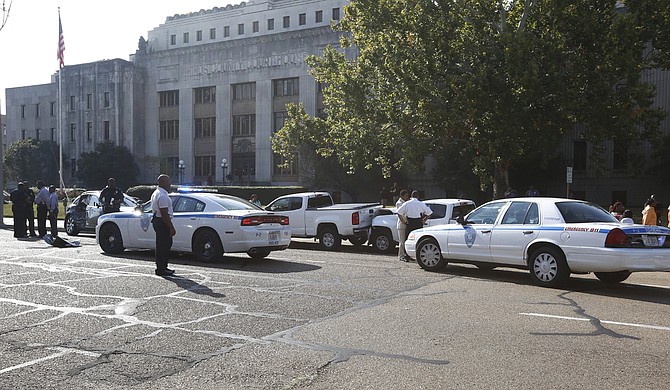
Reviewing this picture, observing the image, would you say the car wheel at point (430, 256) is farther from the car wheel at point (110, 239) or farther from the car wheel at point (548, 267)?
the car wheel at point (110, 239)

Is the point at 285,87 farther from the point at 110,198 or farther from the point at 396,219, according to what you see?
the point at 396,219

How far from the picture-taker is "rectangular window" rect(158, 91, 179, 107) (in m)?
67.2

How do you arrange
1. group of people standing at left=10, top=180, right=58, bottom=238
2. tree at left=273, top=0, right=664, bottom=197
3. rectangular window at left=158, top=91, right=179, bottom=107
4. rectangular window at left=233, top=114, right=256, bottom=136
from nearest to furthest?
group of people standing at left=10, top=180, right=58, bottom=238
tree at left=273, top=0, right=664, bottom=197
rectangular window at left=233, top=114, right=256, bottom=136
rectangular window at left=158, top=91, right=179, bottom=107

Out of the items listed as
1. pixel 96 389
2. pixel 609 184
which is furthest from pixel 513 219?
pixel 609 184

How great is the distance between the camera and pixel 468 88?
22.8 metres

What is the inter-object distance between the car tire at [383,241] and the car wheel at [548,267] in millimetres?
6682

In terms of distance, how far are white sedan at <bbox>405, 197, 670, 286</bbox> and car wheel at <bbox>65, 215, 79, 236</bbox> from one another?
14228 millimetres

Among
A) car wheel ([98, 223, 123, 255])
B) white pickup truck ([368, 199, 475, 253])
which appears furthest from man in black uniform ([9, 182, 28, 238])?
white pickup truck ([368, 199, 475, 253])

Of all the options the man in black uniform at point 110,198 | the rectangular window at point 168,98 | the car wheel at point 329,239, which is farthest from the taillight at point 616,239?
the rectangular window at point 168,98

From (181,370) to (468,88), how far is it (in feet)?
63.7

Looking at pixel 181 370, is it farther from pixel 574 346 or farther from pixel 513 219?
pixel 513 219

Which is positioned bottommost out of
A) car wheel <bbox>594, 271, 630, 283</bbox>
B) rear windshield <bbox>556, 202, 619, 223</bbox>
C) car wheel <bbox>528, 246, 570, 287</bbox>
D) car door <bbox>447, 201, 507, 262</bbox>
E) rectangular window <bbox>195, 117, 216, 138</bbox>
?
car wheel <bbox>594, 271, 630, 283</bbox>

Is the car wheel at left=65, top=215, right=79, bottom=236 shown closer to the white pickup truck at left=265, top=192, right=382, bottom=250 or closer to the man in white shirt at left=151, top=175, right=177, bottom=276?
the white pickup truck at left=265, top=192, right=382, bottom=250

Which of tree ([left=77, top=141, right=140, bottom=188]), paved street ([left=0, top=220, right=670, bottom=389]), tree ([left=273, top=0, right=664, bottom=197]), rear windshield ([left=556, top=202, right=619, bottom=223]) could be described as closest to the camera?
paved street ([left=0, top=220, right=670, bottom=389])
